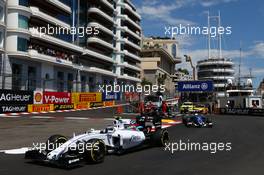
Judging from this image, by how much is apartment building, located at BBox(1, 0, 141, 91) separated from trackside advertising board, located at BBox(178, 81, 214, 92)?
16.6 metres

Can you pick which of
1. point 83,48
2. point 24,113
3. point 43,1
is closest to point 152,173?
point 24,113

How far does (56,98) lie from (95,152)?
1303 inches

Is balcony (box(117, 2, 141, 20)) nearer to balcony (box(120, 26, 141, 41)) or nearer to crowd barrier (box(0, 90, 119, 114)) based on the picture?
balcony (box(120, 26, 141, 41))

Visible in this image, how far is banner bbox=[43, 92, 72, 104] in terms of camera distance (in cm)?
4036

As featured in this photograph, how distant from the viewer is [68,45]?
195 ft

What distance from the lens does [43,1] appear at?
52594mm

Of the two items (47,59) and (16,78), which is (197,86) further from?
(16,78)

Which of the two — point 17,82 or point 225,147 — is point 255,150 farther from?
point 17,82

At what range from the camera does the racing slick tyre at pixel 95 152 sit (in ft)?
33.0

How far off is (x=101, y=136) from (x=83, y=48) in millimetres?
56299

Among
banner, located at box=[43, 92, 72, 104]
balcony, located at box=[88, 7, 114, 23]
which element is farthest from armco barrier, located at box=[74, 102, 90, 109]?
balcony, located at box=[88, 7, 114, 23]

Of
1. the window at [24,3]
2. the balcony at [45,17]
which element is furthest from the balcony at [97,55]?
the window at [24,3]

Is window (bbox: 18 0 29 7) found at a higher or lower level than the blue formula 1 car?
higher

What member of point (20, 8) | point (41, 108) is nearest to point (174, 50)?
point (20, 8)
